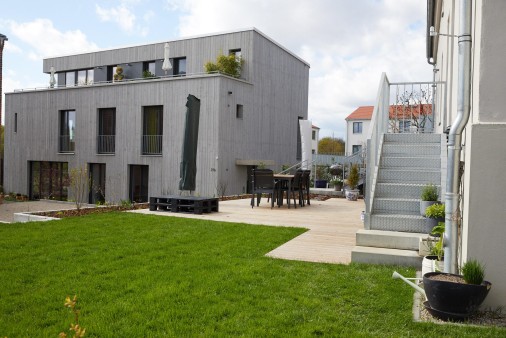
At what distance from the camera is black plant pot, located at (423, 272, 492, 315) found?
3.46m

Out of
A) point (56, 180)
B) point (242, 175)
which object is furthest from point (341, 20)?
point (56, 180)

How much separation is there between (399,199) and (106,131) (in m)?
17.5

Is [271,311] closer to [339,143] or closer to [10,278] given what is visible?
[10,278]

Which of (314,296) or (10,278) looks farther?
(10,278)

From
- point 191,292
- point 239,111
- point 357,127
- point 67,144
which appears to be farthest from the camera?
point 357,127

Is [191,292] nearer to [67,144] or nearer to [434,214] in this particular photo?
[434,214]

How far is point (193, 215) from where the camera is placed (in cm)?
978

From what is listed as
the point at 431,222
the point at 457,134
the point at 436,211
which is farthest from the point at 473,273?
the point at 431,222

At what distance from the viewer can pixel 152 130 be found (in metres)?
20.0

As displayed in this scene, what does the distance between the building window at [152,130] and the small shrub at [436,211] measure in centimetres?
1547

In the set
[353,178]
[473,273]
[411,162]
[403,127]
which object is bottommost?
[473,273]

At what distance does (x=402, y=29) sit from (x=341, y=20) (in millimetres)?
1115

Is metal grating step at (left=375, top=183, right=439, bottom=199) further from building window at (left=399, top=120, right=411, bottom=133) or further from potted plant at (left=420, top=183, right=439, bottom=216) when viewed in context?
building window at (left=399, top=120, right=411, bottom=133)

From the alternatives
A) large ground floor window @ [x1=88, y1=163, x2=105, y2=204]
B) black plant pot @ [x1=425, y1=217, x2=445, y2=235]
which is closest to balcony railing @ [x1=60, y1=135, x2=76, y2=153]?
large ground floor window @ [x1=88, y1=163, x2=105, y2=204]
